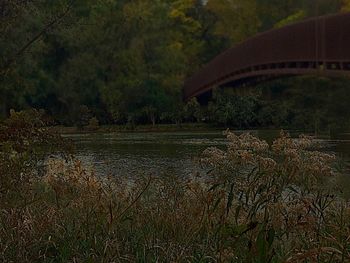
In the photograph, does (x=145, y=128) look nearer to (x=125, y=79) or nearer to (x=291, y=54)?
(x=125, y=79)

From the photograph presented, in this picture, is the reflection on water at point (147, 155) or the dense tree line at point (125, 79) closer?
the reflection on water at point (147, 155)

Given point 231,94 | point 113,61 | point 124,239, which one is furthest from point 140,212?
point 113,61

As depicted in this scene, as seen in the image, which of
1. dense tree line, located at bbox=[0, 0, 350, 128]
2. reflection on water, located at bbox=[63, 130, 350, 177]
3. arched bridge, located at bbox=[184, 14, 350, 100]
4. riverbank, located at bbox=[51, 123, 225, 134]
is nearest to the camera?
reflection on water, located at bbox=[63, 130, 350, 177]

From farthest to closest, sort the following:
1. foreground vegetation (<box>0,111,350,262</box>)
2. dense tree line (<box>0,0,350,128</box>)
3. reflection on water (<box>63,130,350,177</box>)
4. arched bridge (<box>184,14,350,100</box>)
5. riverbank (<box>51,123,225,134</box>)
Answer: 1. dense tree line (<box>0,0,350,128</box>)
2. riverbank (<box>51,123,225,134</box>)
3. arched bridge (<box>184,14,350,100</box>)
4. reflection on water (<box>63,130,350,177</box>)
5. foreground vegetation (<box>0,111,350,262</box>)

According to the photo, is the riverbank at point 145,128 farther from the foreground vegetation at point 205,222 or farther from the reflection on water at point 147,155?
the foreground vegetation at point 205,222

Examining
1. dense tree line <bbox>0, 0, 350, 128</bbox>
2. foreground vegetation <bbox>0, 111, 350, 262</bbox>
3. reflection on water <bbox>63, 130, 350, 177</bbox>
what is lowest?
reflection on water <bbox>63, 130, 350, 177</bbox>

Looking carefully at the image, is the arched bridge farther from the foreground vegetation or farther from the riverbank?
the foreground vegetation

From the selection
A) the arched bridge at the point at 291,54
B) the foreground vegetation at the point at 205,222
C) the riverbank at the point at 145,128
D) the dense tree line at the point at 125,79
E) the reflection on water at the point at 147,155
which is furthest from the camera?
the dense tree line at the point at 125,79

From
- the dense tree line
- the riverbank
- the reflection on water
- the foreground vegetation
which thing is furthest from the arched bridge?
the foreground vegetation

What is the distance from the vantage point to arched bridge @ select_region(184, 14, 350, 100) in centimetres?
2264

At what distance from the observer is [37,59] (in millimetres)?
36562

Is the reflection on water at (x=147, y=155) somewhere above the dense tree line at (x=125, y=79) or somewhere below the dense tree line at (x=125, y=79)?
Result: below

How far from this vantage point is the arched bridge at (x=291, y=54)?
22.6 metres

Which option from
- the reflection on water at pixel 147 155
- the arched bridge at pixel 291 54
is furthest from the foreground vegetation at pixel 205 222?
the arched bridge at pixel 291 54
